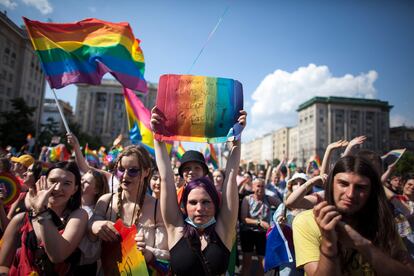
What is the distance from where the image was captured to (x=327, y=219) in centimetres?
142

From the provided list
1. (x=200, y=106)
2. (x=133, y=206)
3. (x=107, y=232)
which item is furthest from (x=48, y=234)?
(x=200, y=106)

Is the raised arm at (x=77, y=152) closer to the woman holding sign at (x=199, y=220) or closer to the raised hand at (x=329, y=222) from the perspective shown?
the woman holding sign at (x=199, y=220)

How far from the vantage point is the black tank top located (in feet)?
6.29

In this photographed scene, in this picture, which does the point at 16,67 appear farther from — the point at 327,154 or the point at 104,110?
the point at 327,154

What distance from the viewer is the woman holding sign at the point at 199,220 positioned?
1.96 m

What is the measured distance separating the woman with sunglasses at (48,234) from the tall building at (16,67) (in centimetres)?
4499

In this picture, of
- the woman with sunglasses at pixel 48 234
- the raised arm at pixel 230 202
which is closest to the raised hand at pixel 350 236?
the raised arm at pixel 230 202

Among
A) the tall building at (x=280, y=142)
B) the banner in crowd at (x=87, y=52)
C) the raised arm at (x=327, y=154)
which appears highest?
the tall building at (x=280, y=142)

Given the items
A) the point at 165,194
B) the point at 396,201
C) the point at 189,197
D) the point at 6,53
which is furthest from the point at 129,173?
the point at 6,53

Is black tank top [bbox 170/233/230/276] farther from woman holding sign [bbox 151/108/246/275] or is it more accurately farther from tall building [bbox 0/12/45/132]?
tall building [bbox 0/12/45/132]

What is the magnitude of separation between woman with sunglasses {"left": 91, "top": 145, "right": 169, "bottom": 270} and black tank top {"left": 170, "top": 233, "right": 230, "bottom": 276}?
249 millimetres

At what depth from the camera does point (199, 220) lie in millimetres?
2098

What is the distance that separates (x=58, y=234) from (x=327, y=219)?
1909mm

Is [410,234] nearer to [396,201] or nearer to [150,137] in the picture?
[396,201]
